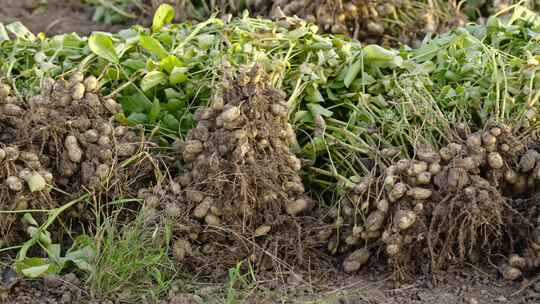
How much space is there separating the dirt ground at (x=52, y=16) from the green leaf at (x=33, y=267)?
6.73 ft

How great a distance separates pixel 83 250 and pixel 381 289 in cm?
83

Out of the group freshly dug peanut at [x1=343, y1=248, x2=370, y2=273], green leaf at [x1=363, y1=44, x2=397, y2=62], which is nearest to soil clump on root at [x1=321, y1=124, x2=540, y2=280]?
freshly dug peanut at [x1=343, y1=248, x2=370, y2=273]

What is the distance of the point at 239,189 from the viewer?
2.61 m

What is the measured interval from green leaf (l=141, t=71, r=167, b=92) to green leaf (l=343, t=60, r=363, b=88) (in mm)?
Answer: 583

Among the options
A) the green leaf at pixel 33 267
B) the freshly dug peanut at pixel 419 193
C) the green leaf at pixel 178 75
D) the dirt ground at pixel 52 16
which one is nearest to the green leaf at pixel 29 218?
the green leaf at pixel 33 267

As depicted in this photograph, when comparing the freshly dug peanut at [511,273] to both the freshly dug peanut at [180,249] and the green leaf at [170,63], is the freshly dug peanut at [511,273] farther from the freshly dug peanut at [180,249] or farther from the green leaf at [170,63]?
the green leaf at [170,63]

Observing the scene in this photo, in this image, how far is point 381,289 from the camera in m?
2.62

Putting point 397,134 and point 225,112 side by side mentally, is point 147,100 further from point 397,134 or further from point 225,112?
point 397,134

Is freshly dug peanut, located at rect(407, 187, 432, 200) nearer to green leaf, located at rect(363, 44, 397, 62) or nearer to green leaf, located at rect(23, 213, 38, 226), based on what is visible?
green leaf, located at rect(363, 44, 397, 62)

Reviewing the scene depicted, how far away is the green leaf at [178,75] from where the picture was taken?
293 cm

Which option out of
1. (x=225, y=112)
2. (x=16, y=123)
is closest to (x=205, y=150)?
(x=225, y=112)

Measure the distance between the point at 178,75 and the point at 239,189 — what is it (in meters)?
0.51

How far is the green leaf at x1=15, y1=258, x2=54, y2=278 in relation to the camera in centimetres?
249

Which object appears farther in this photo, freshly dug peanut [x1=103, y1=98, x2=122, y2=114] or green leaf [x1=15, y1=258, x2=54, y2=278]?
freshly dug peanut [x1=103, y1=98, x2=122, y2=114]
